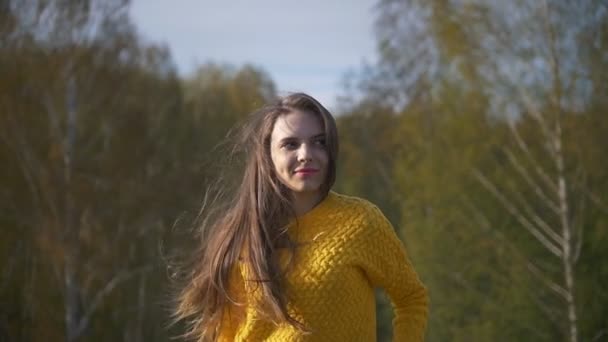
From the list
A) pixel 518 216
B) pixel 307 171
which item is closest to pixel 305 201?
pixel 307 171

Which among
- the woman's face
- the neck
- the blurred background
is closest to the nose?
the woman's face

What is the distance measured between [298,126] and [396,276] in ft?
1.48

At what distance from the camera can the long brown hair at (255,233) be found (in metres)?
2.55

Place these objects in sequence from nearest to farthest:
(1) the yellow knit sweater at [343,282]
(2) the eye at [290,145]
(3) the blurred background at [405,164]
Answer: (1) the yellow knit sweater at [343,282]
(2) the eye at [290,145]
(3) the blurred background at [405,164]

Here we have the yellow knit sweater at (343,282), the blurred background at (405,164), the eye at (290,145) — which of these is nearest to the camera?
the yellow knit sweater at (343,282)

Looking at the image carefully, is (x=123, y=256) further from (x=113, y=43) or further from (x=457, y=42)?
(x=457, y=42)

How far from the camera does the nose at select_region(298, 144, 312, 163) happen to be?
2.55 m

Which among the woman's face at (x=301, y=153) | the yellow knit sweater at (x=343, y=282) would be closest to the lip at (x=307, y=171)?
the woman's face at (x=301, y=153)

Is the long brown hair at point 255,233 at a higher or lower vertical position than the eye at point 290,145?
lower

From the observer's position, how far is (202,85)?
3073cm

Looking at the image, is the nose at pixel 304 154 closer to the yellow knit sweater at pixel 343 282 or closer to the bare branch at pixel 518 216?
the yellow knit sweater at pixel 343 282

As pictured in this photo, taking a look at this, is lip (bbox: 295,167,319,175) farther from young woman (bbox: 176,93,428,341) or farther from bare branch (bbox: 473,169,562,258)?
bare branch (bbox: 473,169,562,258)

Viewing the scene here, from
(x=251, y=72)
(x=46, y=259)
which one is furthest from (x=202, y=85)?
(x=46, y=259)

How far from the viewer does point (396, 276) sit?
2.54 meters
